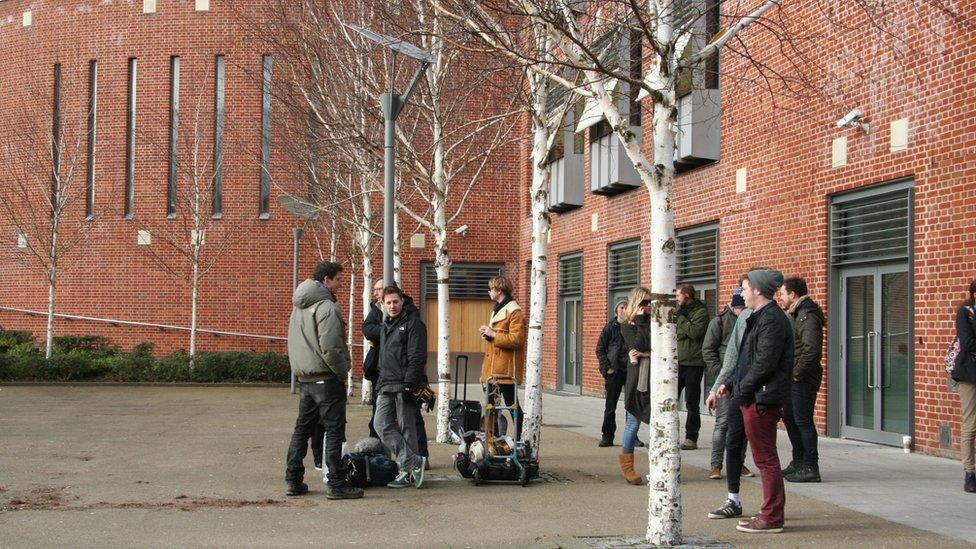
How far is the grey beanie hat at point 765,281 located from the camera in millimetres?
8008

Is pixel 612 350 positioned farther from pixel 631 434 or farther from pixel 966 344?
pixel 966 344

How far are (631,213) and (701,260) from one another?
11.0 ft

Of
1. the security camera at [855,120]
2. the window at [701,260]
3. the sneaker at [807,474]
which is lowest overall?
the sneaker at [807,474]

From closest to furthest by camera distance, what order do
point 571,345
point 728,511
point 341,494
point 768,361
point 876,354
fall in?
point 768,361 < point 728,511 < point 341,494 < point 876,354 < point 571,345

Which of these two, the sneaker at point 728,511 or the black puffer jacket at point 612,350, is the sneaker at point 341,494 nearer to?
the sneaker at point 728,511

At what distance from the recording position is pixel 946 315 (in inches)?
478

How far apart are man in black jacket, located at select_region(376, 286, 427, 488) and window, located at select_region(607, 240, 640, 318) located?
11.8m

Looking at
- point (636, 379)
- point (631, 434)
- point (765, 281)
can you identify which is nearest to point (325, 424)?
point (631, 434)

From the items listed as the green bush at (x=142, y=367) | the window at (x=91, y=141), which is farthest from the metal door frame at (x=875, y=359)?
the window at (x=91, y=141)

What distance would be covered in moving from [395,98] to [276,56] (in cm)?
761

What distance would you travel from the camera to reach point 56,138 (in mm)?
30547

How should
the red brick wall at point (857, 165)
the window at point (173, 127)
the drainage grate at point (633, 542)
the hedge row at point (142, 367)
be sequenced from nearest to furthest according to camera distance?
the drainage grate at point (633, 542) < the red brick wall at point (857, 165) < the hedge row at point (142, 367) < the window at point (173, 127)

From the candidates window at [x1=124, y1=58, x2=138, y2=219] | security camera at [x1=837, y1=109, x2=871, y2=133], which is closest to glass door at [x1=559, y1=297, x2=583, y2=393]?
security camera at [x1=837, y1=109, x2=871, y2=133]

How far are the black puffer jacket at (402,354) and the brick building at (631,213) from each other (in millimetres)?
5836
